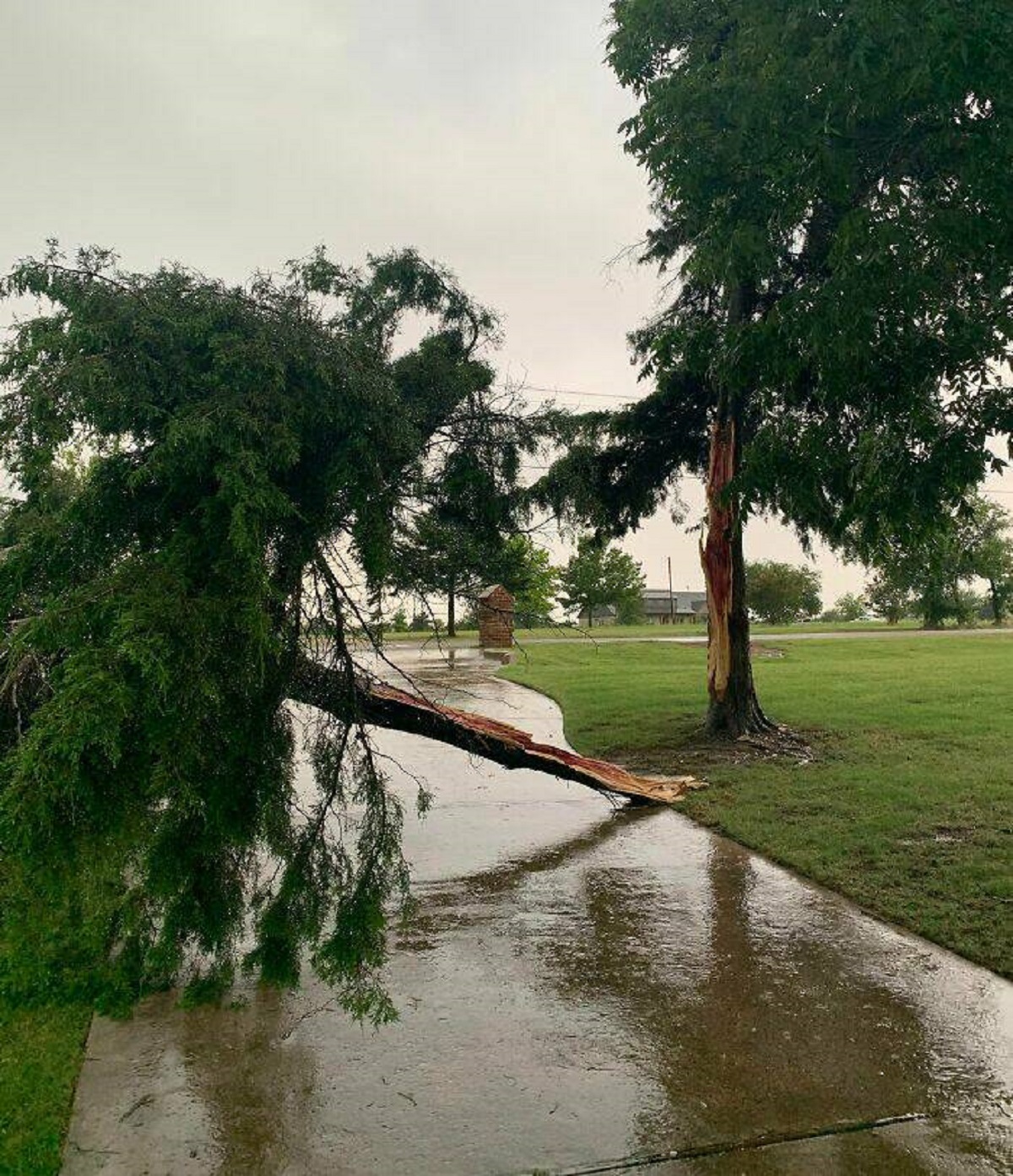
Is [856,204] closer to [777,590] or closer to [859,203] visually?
[859,203]

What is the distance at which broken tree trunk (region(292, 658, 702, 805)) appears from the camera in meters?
4.39

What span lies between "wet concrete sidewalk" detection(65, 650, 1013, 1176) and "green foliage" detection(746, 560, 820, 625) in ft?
164

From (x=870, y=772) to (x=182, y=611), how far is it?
25.7ft

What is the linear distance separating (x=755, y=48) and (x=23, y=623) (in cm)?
431

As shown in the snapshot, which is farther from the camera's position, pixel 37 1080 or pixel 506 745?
pixel 506 745

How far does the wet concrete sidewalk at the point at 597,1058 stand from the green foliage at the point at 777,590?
50067 millimetres

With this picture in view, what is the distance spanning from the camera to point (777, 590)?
5406 centimetres

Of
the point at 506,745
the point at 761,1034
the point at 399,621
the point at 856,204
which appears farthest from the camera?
the point at 506,745

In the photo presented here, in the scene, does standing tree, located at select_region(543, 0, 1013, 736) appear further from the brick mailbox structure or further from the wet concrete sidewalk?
the wet concrete sidewalk

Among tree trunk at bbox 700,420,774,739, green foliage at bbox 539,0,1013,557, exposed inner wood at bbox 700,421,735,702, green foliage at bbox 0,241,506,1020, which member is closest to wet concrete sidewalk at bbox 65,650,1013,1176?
green foliage at bbox 0,241,506,1020

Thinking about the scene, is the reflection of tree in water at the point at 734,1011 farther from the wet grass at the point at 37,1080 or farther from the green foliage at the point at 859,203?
the green foliage at the point at 859,203

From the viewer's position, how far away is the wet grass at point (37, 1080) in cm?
280

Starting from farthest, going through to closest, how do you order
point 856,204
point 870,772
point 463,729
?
point 870,772
point 463,729
point 856,204

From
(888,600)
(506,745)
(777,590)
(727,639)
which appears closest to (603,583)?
(777,590)
